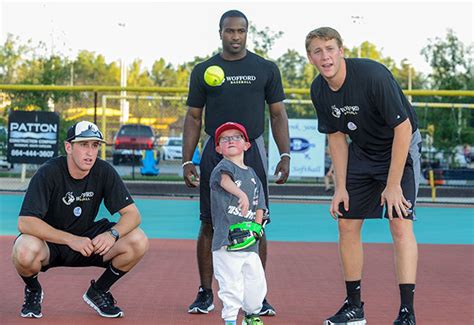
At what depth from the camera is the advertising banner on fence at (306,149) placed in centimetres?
1944

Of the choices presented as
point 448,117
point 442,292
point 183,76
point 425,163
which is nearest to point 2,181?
point 425,163

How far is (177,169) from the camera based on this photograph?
2311cm

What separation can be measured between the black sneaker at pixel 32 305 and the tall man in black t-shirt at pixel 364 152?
1.98m

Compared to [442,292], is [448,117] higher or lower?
higher

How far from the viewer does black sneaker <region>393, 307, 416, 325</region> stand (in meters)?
6.41

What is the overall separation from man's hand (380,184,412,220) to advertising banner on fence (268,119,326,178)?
42.3ft

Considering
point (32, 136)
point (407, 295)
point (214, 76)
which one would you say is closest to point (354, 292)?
point (407, 295)

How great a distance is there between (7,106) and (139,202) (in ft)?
13.5

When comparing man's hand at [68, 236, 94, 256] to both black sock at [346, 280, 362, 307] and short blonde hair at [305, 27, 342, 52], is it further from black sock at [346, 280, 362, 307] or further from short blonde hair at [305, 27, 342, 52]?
short blonde hair at [305, 27, 342, 52]

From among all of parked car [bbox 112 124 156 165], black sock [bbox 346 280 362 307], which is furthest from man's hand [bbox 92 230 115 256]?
parked car [bbox 112 124 156 165]

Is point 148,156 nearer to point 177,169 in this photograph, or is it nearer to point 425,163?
point 177,169

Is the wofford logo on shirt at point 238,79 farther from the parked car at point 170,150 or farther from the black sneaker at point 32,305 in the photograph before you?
the parked car at point 170,150

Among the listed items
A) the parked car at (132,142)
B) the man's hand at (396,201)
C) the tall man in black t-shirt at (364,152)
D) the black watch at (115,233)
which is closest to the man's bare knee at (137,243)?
the black watch at (115,233)

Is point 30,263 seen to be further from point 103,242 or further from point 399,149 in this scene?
point 399,149
